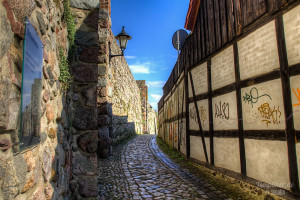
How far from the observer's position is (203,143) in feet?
17.2

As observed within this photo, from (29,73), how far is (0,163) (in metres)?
0.57

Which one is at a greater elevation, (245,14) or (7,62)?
(245,14)

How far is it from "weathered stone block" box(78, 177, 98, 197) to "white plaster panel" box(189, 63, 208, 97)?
126 inches

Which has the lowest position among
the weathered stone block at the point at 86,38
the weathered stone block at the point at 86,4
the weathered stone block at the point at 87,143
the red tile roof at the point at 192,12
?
the weathered stone block at the point at 87,143

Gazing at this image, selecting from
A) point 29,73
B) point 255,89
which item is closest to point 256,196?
point 255,89

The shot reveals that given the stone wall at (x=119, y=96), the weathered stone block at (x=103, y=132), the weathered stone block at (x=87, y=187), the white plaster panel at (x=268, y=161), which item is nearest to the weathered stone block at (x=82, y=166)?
the weathered stone block at (x=87, y=187)

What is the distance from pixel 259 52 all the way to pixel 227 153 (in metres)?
1.85

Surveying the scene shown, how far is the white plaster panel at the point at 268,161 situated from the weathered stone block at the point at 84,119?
2354mm

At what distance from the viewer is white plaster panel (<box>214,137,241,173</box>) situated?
157 inches

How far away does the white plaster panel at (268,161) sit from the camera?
2959 millimetres

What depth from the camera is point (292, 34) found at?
9.34 feet

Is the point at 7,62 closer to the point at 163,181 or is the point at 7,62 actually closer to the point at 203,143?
the point at 163,181

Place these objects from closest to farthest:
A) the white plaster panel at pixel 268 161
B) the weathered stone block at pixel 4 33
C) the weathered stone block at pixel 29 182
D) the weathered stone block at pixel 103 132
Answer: the weathered stone block at pixel 4 33 < the weathered stone block at pixel 29 182 < the white plaster panel at pixel 268 161 < the weathered stone block at pixel 103 132

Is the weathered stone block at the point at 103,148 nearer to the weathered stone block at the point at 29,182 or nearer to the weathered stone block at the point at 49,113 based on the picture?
the weathered stone block at the point at 49,113
